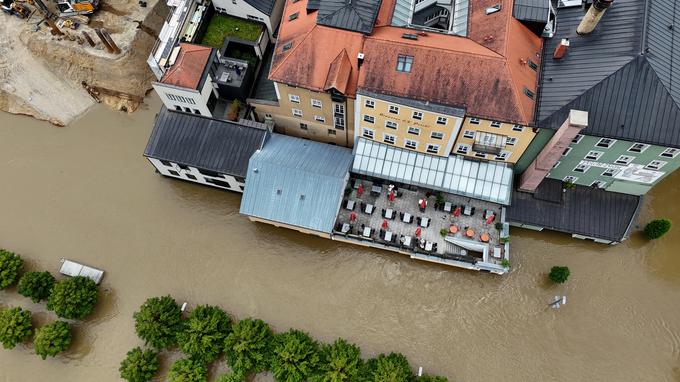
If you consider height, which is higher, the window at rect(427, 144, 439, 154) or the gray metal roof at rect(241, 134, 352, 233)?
the window at rect(427, 144, 439, 154)

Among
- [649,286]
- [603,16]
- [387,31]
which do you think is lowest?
[649,286]

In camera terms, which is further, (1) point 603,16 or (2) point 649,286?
(2) point 649,286

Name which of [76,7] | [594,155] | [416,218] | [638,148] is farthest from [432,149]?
[76,7]

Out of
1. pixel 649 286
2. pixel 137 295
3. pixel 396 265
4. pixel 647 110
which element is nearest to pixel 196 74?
pixel 137 295

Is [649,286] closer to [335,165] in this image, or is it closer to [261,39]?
[335,165]

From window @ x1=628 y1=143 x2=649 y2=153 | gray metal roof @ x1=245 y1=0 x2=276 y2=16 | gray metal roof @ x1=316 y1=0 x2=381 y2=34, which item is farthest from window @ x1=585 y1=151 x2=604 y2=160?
gray metal roof @ x1=245 y1=0 x2=276 y2=16

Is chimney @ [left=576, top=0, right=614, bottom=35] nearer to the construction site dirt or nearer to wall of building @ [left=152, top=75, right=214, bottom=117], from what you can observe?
wall of building @ [left=152, top=75, right=214, bottom=117]

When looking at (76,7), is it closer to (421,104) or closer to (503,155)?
(421,104)
